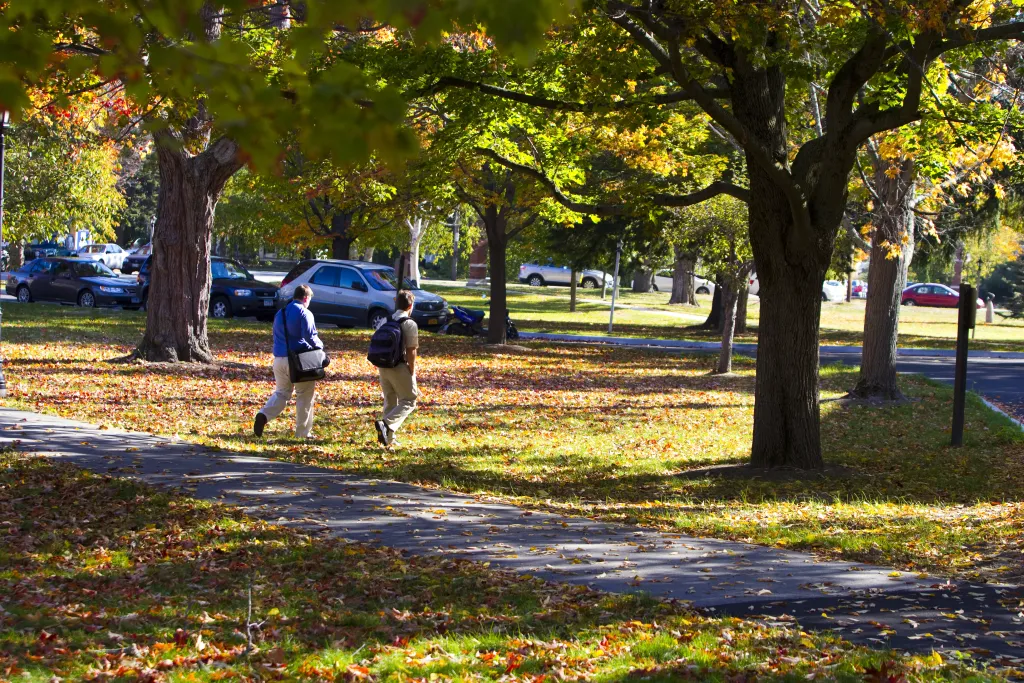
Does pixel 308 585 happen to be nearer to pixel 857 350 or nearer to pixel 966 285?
pixel 966 285

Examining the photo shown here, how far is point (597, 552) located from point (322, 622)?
94.2 inches

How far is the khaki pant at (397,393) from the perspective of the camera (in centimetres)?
1183

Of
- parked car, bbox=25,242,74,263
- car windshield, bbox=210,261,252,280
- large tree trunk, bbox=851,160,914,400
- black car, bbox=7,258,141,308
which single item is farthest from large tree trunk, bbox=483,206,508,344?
parked car, bbox=25,242,74,263

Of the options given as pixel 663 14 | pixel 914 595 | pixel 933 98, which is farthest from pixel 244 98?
pixel 933 98

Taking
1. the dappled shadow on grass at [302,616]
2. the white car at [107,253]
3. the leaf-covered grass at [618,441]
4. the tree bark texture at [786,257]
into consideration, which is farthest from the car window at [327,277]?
the white car at [107,253]

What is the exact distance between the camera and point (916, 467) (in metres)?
12.8

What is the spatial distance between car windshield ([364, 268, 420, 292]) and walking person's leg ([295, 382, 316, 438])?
59.6 feet

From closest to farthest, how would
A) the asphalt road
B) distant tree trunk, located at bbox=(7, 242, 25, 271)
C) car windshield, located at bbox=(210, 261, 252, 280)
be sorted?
the asphalt road → car windshield, located at bbox=(210, 261, 252, 280) → distant tree trunk, located at bbox=(7, 242, 25, 271)

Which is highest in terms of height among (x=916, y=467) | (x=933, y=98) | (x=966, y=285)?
(x=933, y=98)

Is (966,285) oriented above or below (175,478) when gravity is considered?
above

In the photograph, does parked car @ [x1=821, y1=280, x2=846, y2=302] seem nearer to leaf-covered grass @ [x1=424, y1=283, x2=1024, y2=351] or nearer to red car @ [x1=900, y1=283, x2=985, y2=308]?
red car @ [x1=900, y1=283, x2=985, y2=308]

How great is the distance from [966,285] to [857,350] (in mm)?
18700

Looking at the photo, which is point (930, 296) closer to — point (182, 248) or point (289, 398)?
point (182, 248)

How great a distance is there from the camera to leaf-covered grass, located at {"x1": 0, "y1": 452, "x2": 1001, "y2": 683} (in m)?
5.14
